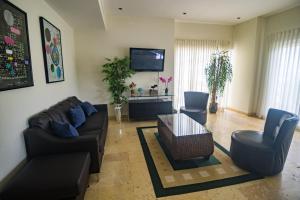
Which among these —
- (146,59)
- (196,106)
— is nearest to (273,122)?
(196,106)

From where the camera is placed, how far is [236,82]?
566 centimetres

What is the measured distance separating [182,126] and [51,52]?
2582mm

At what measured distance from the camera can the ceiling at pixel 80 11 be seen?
2744 mm

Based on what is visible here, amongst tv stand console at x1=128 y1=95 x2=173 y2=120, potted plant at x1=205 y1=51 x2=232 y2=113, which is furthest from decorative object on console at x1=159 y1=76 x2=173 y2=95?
potted plant at x1=205 y1=51 x2=232 y2=113

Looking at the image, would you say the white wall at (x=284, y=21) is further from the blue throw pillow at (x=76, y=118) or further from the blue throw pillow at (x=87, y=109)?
the blue throw pillow at (x=76, y=118)

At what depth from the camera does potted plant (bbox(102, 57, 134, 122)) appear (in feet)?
14.4

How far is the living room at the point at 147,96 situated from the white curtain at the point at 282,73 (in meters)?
0.03

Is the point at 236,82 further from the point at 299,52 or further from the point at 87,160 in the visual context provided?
the point at 87,160

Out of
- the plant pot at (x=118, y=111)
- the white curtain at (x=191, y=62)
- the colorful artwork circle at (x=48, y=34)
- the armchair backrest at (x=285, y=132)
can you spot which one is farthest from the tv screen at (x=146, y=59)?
the armchair backrest at (x=285, y=132)

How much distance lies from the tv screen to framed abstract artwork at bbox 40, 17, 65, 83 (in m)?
1.97

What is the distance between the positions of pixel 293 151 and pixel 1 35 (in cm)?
445

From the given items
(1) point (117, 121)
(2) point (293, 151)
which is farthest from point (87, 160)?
(2) point (293, 151)

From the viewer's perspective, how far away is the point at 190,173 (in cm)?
229

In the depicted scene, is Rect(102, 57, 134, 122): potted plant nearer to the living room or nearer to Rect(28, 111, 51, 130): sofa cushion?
the living room
